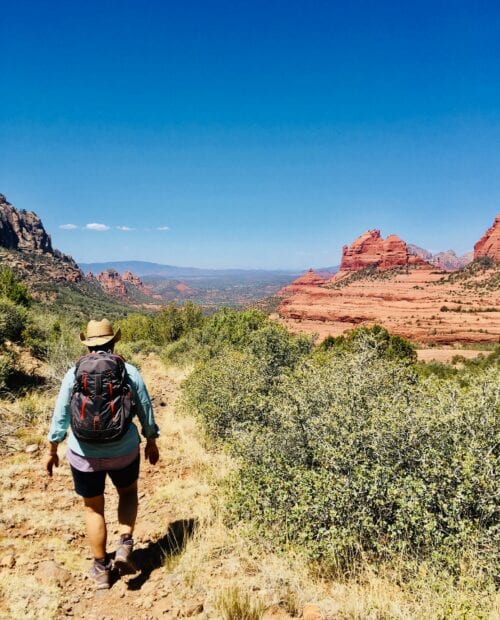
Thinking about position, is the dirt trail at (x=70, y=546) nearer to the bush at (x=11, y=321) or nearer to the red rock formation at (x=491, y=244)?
the bush at (x=11, y=321)

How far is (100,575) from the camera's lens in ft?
11.0

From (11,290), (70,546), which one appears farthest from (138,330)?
(70,546)

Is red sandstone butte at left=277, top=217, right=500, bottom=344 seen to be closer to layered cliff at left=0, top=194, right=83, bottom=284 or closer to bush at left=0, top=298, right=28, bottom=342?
bush at left=0, top=298, right=28, bottom=342

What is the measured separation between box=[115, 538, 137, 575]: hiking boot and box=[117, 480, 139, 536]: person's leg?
8cm

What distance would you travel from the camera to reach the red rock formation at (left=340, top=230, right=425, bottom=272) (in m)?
124

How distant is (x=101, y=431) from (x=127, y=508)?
114 cm

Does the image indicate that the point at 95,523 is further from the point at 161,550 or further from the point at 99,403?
the point at 99,403

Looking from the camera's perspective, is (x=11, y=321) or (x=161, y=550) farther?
(x=11, y=321)

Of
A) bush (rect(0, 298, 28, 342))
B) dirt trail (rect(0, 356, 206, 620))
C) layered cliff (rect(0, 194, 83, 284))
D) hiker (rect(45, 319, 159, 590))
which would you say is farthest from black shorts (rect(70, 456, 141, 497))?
layered cliff (rect(0, 194, 83, 284))

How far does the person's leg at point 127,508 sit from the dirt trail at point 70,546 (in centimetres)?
47

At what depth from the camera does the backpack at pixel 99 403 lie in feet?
9.87

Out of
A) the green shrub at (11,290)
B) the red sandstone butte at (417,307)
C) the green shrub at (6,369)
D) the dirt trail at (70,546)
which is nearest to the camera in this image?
the dirt trail at (70,546)

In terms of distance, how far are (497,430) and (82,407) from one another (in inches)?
162

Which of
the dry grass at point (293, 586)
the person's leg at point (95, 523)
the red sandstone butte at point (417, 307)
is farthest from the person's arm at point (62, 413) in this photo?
the red sandstone butte at point (417, 307)
